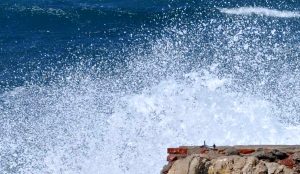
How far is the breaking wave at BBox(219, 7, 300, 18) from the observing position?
121ft

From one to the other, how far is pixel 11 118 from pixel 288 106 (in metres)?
15.5

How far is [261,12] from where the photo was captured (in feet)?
121

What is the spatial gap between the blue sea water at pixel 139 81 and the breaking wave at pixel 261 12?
0.08m

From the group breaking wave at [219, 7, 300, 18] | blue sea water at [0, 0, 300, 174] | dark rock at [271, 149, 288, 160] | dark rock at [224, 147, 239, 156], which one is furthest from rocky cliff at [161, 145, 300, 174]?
breaking wave at [219, 7, 300, 18]

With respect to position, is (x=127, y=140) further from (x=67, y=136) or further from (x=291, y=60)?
(x=291, y=60)

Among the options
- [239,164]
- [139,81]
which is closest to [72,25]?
[139,81]

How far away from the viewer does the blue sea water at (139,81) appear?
2569cm

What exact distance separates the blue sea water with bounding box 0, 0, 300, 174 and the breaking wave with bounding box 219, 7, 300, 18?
76 millimetres

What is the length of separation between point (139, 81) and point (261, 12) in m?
12.4

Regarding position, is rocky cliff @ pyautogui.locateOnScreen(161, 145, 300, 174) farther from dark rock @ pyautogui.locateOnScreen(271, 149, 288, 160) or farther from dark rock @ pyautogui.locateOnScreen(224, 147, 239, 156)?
dark rock @ pyautogui.locateOnScreen(224, 147, 239, 156)

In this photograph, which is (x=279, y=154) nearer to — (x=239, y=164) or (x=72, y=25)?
(x=239, y=164)

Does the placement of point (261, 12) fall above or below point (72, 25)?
above

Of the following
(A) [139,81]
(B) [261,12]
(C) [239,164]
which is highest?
(B) [261,12]

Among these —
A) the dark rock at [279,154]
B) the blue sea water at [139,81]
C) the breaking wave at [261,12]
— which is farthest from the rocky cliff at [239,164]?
the breaking wave at [261,12]
